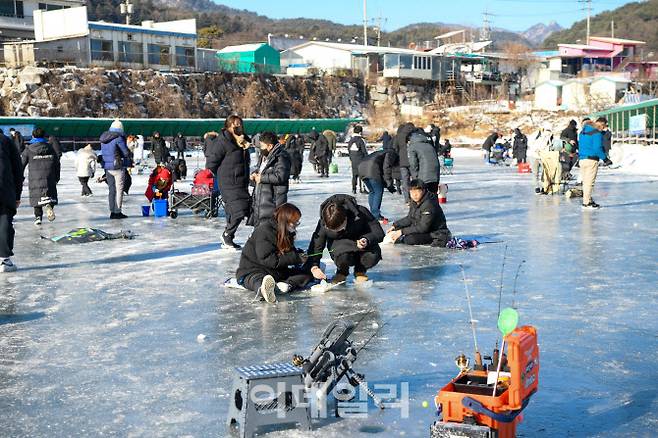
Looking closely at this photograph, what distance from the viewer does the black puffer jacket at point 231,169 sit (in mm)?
10070

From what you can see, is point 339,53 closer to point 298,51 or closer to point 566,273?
point 298,51

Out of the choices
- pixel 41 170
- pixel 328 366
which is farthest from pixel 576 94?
pixel 328 366

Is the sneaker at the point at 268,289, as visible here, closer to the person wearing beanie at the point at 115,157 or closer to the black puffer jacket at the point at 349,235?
the black puffer jacket at the point at 349,235

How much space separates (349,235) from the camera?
26.0ft

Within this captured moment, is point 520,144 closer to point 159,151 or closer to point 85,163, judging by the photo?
Answer: point 159,151

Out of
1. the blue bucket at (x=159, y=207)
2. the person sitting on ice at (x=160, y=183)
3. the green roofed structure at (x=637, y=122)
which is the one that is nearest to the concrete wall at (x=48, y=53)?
the green roofed structure at (x=637, y=122)

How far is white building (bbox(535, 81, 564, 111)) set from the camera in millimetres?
70188

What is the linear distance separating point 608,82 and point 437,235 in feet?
198

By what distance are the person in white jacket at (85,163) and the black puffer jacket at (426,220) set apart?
947 cm

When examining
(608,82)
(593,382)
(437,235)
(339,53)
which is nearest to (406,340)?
(593,382)

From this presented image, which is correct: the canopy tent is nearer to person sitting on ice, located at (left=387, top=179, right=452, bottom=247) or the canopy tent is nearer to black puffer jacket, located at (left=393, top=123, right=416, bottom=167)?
black puffer jacket, located at (left=393, top=123, right=416, bottom=167)

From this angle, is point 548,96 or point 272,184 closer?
point 272,184

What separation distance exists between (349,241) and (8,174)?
3.59m

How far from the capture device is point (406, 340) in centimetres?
596
